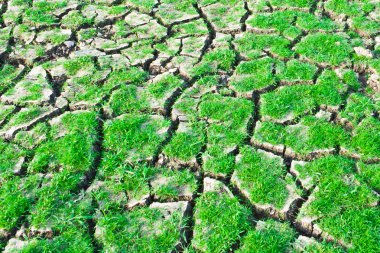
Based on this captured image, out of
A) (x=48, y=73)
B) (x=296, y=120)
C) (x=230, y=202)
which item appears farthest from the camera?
(x=48, y=73)

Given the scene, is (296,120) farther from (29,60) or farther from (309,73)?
(29,60)

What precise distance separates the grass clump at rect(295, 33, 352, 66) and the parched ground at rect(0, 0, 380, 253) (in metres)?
0.02

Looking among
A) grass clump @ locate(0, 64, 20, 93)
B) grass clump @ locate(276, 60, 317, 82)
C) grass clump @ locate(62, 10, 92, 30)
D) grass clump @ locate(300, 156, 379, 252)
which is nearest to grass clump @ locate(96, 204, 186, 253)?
grass clump @ locate(300, 156, 379, 252)

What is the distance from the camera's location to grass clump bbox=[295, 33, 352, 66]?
4191 mm

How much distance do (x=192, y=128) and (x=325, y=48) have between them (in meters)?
1.61

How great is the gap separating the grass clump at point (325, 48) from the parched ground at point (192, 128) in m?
0.02

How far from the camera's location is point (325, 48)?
14.2 ft

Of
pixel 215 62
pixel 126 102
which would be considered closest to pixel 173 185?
pixel 126 102

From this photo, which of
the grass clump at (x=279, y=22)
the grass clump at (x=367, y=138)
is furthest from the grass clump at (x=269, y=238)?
the grass clump at (x=279, y=22)

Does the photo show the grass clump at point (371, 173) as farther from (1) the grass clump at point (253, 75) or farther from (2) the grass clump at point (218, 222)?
(1) the grass clump at point (253, 75)

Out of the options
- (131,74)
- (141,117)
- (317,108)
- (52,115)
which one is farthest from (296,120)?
(52,115)

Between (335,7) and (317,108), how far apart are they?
1.76 m

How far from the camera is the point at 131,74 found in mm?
4184

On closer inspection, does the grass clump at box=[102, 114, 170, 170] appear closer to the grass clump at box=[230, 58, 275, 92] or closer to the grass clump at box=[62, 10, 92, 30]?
the grass clump at box=[230, 58, 275, 92]
